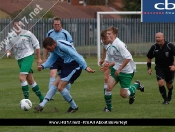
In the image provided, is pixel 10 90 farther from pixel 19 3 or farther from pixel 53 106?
pixel 19 3

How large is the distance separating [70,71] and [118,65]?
112cm

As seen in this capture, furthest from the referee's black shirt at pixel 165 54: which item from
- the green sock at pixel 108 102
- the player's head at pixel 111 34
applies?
the green sock at pixel 108 102

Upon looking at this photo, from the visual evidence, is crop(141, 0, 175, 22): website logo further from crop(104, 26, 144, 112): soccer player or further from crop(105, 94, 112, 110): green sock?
crop(105, 94, 112, 110): green sock

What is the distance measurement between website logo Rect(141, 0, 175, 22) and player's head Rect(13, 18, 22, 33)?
2065cm

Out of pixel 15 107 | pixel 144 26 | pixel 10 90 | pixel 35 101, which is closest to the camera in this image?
pixel 15 107

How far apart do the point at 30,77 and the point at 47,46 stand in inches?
95.9

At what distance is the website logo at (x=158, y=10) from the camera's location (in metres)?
27.8

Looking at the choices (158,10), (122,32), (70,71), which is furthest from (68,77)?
(122,32)

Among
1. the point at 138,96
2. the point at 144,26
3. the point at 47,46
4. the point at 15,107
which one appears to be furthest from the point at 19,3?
the point at 144,26

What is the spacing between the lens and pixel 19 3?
8.33m

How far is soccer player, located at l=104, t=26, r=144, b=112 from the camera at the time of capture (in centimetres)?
1279

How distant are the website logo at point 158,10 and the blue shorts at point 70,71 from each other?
15526mm

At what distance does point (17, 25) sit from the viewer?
7.39 metres

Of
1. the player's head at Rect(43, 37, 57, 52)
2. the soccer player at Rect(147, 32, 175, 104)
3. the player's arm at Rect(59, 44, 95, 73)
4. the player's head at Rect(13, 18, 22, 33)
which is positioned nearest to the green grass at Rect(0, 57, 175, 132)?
the soccer player at Rect(147, 32, 175, 104)
